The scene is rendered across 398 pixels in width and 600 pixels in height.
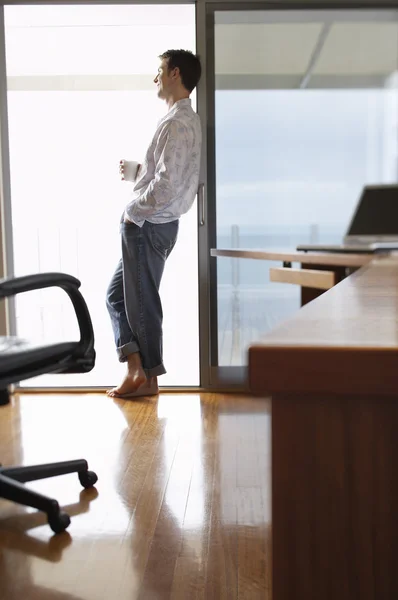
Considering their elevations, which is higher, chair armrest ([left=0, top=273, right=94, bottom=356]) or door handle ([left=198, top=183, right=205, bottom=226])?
door handle ([left=198, top=183, right=205, bottom=226])

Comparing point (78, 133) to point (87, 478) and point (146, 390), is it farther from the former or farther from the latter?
point (87, 478)

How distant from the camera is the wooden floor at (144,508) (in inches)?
58.7

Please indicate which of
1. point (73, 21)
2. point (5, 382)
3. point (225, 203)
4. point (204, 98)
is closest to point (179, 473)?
point (5, 382)

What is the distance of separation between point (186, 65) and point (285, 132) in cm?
65

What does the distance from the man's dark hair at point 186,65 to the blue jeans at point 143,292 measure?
63 centimetres

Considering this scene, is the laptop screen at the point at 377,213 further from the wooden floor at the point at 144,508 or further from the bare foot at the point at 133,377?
the bare foot at the point at 133,377

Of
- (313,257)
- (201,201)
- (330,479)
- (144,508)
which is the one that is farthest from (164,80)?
(330,479)

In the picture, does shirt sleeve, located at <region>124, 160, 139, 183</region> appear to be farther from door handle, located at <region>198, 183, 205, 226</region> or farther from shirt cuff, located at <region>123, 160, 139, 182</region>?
door handle, located at <region>198, 183, 205, 226</region>

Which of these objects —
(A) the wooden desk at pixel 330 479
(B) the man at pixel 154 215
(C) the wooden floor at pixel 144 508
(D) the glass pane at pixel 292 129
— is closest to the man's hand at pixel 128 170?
(B) the man at pixel 154 215

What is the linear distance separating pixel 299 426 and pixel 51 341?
1.35 metres

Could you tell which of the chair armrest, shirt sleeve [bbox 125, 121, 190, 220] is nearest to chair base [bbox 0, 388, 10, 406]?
the chair armrest

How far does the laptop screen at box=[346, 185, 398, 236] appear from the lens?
2221 mm

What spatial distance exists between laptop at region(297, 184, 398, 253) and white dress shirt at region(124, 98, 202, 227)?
1.00 meters

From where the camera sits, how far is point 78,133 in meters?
3.58
